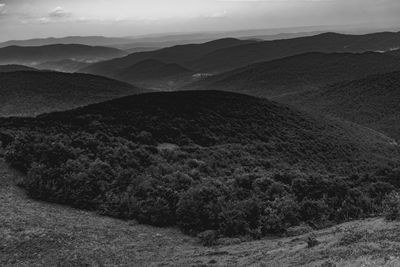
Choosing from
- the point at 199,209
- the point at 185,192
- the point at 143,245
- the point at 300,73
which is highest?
the point at 300,73

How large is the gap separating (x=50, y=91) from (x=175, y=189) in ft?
249

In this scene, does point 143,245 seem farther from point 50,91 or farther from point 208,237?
point 50,91

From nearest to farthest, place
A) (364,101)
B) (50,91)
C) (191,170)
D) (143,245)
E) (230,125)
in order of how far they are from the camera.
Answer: (143,245) < (191,170) < (230,125) < (364,101) < (50,91)

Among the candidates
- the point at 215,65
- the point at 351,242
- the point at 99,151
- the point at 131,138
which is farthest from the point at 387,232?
the point at 215,65

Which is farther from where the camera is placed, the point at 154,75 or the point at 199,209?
the point at 154,75

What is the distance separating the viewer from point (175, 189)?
16.9m

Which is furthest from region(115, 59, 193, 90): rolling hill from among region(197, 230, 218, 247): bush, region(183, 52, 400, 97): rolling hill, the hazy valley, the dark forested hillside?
region(197, 230, 218, 247): bush

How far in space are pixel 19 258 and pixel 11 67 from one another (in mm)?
170914

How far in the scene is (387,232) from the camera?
10234 mm

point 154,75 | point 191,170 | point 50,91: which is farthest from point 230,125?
point 154,75

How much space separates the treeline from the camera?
47.4ft

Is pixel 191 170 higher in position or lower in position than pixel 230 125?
higher

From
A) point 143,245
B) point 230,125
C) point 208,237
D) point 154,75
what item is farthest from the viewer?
point 154,75

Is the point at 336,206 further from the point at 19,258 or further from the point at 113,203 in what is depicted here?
the point at 19,258
